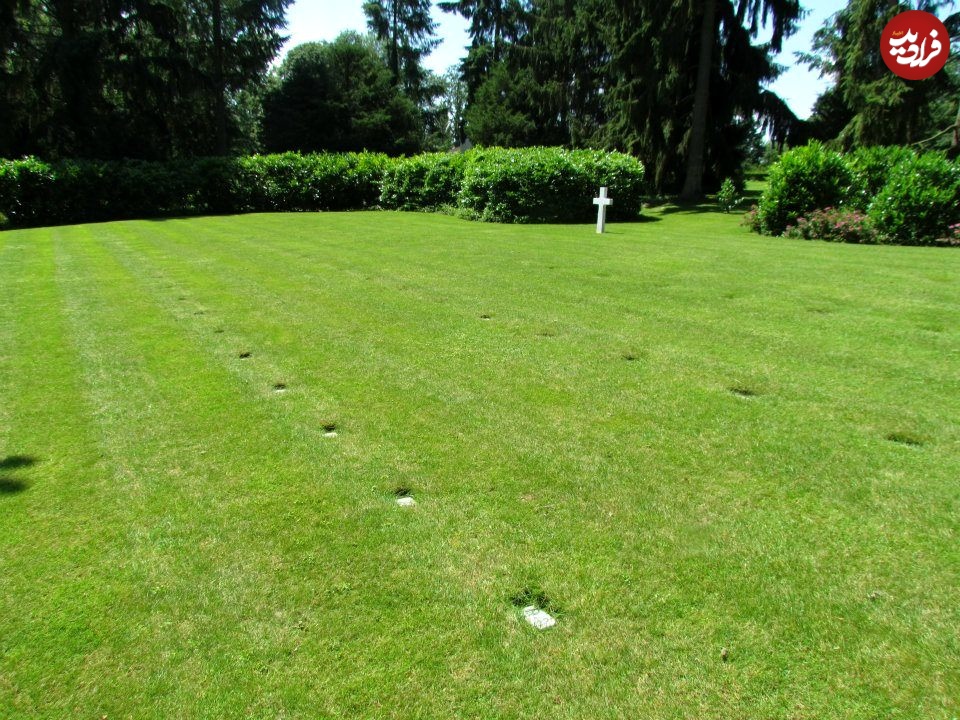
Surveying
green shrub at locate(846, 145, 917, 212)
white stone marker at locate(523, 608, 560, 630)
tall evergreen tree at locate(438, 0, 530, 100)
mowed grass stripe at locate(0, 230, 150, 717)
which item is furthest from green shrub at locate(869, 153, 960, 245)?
tall evergreen tree at locate(438, 0, 530, 100)

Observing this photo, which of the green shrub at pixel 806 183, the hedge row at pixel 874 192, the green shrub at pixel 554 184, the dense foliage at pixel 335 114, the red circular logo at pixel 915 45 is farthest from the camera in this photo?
the dense foliage at pixel 335 114

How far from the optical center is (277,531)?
282cm

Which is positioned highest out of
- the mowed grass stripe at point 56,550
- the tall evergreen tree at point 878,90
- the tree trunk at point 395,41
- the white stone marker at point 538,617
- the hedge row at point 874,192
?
the tree trunk at point 395,41

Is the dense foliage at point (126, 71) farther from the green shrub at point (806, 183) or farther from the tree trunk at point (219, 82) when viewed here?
the green shrub at point (806, 183)

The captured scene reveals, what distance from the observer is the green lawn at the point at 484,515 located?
1991 mm

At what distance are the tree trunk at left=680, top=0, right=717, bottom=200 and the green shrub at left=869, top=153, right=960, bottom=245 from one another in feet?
40.1

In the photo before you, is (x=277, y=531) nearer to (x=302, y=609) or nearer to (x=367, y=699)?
(x=302, y=609)

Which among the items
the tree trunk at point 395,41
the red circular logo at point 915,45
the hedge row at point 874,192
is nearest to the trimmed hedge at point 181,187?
the hedge row at point 874,192

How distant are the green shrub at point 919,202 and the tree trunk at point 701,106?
12218mm

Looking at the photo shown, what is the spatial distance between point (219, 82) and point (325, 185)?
16247mm

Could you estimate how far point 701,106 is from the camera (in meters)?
23.3

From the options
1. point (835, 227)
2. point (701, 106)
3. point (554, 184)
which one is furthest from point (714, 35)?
point (835, 227)

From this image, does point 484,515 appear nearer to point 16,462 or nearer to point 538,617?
point 538,617

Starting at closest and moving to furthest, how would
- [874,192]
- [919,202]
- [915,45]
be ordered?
[919,202], [874,192], [915,45]
